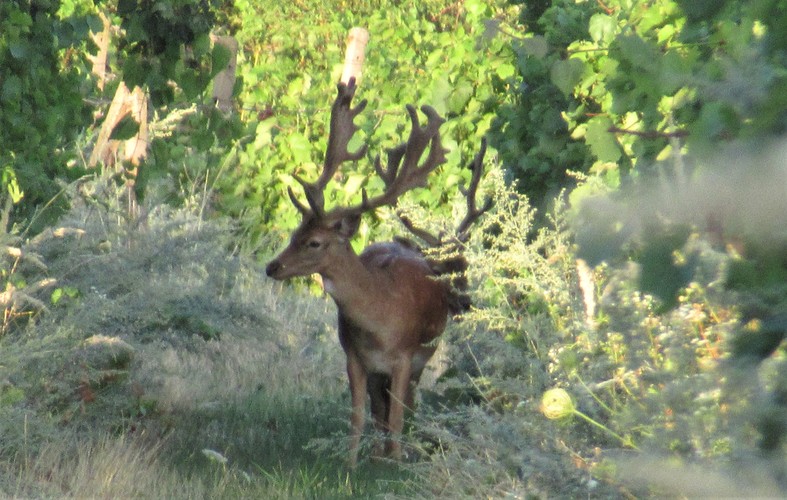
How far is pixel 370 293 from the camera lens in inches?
278

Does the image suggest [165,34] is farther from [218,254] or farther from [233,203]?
[233,203]

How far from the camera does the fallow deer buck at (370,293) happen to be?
6.92 m

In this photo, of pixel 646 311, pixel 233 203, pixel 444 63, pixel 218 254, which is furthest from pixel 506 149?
pixel 233 203

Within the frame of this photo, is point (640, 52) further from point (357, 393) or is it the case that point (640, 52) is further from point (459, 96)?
point (459, 96)

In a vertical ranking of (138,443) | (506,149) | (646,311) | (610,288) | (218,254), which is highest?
(506,149)

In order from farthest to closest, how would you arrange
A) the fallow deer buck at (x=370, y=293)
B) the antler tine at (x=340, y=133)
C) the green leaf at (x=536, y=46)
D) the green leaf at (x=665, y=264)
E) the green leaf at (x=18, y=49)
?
the antler tine at (x=340, y=133), the fallow deer buck at (x=370, y=293), the green leaf at (x=18, y=49), the green leaf at (x=536, y=46), the green leaf at (x=665, y=264)

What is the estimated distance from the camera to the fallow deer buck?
6.92 m

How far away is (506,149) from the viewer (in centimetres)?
812

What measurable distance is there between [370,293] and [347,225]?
385 mm

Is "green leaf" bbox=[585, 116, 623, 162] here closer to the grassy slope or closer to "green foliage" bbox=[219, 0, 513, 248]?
the grassy slope

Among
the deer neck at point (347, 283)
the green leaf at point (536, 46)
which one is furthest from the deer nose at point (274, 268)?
the green leaf at point (536, 46)

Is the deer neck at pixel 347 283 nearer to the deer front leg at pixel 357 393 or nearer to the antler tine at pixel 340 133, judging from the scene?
the deer front leg at pixel 357 393

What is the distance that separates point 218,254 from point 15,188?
195 cm

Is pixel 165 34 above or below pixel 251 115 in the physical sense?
below
